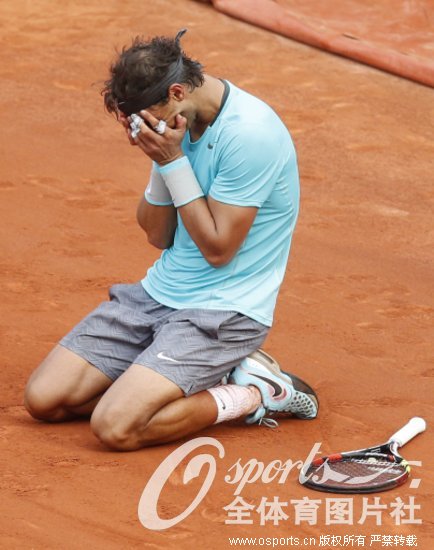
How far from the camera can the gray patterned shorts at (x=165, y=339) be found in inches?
176

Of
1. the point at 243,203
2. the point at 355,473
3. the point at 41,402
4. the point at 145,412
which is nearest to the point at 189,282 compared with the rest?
the point at 243,203

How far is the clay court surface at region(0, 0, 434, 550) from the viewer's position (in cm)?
Answer: 402

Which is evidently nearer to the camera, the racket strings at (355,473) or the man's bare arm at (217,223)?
the racket strings at (355,473)

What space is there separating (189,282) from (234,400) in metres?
0.46

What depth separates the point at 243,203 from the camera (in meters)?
4.40

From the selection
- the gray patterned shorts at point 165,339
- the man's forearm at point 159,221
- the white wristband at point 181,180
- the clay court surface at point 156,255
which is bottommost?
the clay court surface at point 156,255

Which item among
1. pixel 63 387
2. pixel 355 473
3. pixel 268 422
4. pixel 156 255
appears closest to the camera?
pixel 355 473

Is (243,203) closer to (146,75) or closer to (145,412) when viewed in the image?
(146,75)

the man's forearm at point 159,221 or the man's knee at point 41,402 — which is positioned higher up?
the man's forearm at point 159,221

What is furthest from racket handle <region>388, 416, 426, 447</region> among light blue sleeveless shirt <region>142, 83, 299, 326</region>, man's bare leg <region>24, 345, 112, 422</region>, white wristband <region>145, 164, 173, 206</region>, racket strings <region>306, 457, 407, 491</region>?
white wristband <region>145, 164, 173, 206</region>

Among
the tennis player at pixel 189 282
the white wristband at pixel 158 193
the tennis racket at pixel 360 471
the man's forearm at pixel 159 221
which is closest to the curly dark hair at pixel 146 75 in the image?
the tennis player at pixel 189 282

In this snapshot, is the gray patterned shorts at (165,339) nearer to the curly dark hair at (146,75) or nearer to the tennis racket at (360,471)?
the tennis racket at (360,471)

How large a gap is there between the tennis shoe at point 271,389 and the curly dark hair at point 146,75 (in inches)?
40.6

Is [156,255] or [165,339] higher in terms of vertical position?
[165,339]
